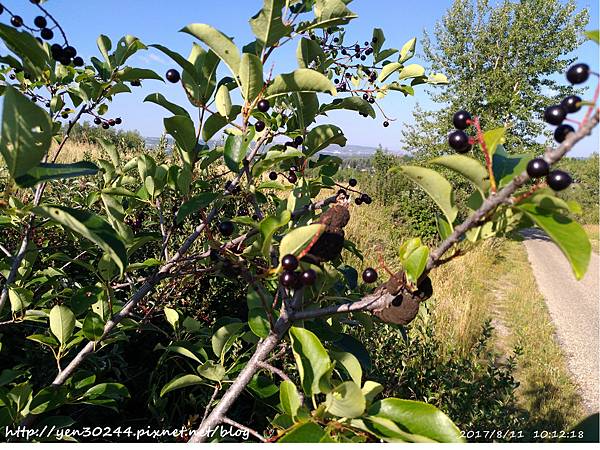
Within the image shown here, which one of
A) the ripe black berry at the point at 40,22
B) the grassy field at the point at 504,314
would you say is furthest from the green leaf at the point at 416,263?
the grassy field at the point at 504,314

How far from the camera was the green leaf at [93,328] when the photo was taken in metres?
1.28

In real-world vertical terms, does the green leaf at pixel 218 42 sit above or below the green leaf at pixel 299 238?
above

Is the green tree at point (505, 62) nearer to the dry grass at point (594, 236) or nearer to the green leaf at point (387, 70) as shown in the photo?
the dry grass at point (594, 236)

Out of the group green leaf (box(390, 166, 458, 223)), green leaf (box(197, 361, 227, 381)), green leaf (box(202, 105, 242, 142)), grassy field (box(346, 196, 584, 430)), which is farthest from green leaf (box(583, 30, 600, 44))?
grassy field (box(346, 196, 584, 430))

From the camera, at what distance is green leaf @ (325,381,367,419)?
71 cm

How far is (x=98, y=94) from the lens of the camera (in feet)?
4.79

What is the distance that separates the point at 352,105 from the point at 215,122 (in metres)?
0.45

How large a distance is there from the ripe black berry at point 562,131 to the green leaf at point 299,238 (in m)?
0.43

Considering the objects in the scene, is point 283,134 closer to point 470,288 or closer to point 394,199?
point 470,288

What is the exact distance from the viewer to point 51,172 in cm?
91

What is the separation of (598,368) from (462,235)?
19.1 feet

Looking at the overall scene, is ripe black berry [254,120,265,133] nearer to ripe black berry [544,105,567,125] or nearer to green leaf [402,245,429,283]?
green leaf [402,245,429,283]

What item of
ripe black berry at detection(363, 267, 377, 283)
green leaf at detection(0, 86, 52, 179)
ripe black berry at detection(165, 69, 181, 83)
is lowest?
ripe black berry at detection(363, 267, 377, 283)

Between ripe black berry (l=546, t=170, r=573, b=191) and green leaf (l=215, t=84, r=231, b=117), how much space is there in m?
0.84
